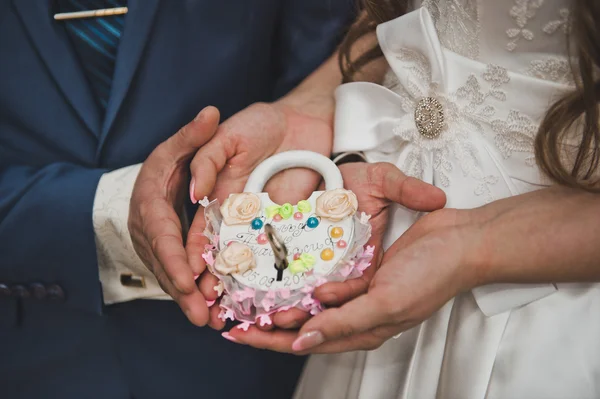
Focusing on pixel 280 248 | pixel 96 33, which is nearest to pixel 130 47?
pixel 96 33

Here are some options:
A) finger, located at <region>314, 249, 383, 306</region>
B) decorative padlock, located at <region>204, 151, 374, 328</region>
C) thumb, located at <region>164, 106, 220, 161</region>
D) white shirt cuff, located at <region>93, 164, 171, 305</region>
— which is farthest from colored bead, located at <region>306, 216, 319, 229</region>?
white shirt cuff, located at <region>93, 164, 171, 305</region>

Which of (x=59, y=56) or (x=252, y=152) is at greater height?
(x=59, y=56)

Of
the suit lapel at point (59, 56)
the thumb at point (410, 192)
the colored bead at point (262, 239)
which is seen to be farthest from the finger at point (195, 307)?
the suit lapel at point (59, 56)

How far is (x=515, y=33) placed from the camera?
0.73 metres

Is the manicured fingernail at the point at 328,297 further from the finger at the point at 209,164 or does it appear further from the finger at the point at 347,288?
the finger at the point at 209,164

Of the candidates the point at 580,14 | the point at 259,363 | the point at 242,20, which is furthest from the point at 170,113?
the point at 580,14

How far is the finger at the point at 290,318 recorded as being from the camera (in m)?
0.70

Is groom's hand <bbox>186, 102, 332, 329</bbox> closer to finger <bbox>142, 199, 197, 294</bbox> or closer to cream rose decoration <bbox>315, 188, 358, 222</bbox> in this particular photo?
finger <bbox>142, 199, 197, 294</bbox>

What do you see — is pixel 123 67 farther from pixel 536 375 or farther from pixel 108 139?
pixel 536 375

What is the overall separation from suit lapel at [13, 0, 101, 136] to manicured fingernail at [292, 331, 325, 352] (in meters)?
0.70

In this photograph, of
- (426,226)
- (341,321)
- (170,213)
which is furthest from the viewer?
(170,213)

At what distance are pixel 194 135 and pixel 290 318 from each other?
37 centimetres

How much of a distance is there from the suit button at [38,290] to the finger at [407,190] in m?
0.69

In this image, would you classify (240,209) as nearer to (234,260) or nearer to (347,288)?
(234,260)
